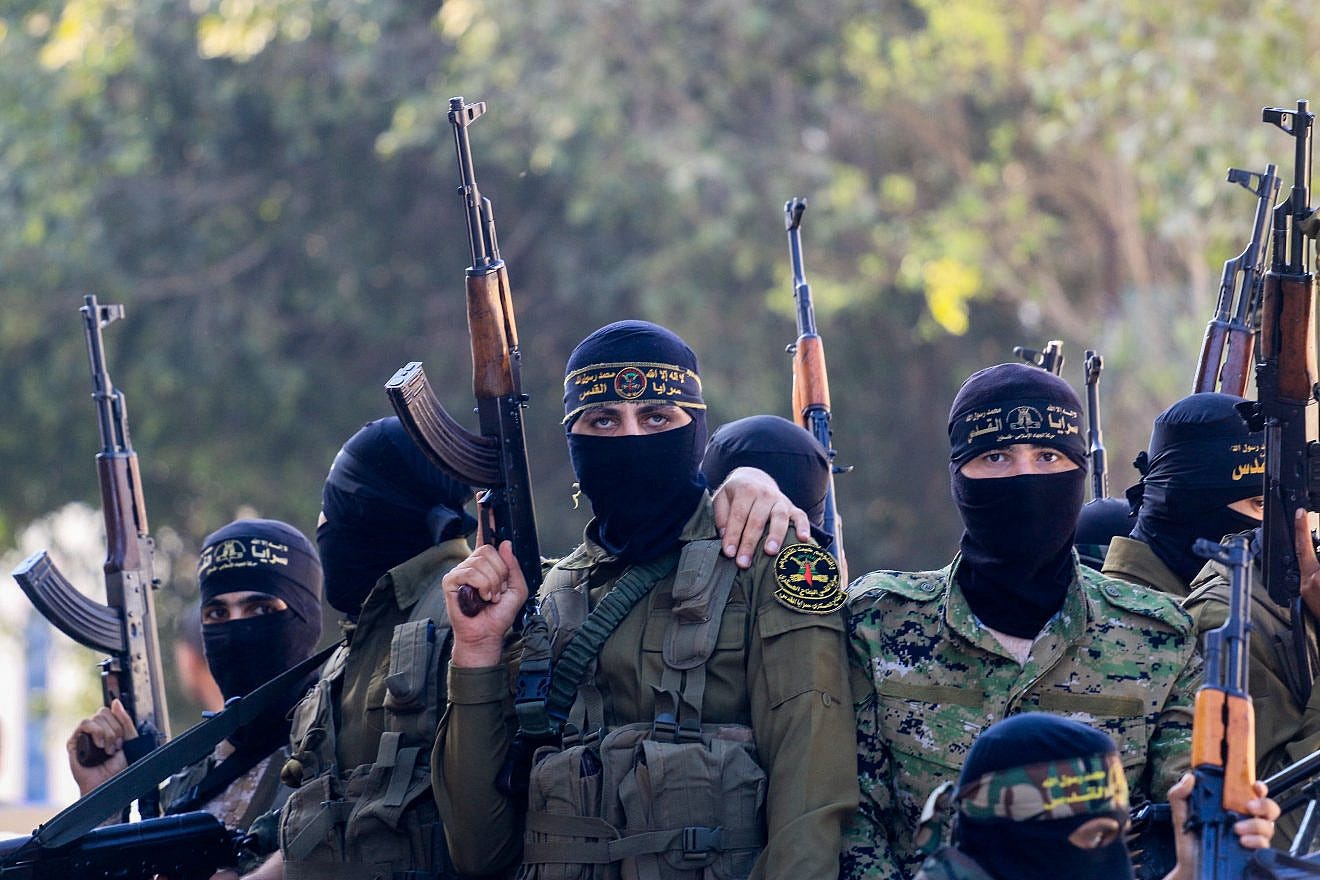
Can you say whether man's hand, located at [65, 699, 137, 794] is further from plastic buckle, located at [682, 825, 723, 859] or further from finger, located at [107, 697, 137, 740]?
plastic buckle, located at [682, 825, 723, 859]

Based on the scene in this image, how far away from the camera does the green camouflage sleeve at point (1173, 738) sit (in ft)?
13.3

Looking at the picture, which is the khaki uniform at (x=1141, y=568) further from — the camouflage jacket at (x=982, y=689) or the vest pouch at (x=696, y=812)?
the vest pouch at (x=696, y=812)

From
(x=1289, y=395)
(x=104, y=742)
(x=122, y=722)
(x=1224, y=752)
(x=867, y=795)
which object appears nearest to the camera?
(x=1224, y=752)

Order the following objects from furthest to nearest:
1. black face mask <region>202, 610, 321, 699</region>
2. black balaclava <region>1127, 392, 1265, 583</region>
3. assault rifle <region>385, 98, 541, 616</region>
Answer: black face mask <region>202, 610, 321, 699</region> < black balaclava <region>1127, 392, 1265, 583</region> < assault rifle <region>385, 98, 541, 616</region>

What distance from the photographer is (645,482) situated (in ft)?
14.6

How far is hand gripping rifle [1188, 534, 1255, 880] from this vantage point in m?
3.51

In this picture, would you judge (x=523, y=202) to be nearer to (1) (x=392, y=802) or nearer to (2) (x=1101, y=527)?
(2) (x=1101, y=527)

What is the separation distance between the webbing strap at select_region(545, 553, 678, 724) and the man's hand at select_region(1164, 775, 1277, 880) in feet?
4.24

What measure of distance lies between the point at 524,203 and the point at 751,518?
10097mm

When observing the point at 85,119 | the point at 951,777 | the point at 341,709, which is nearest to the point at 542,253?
the point at 85,119

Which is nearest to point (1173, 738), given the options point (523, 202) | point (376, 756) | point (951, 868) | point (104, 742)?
point (951, 868)

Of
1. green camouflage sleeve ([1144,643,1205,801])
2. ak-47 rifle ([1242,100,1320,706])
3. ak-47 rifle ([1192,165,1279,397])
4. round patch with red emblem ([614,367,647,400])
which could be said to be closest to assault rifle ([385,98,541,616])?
round patch with red emblem ([614,367,647,400])

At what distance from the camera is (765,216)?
534 inches

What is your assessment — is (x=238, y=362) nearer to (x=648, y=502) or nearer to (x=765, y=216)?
(x=765, y=216)
